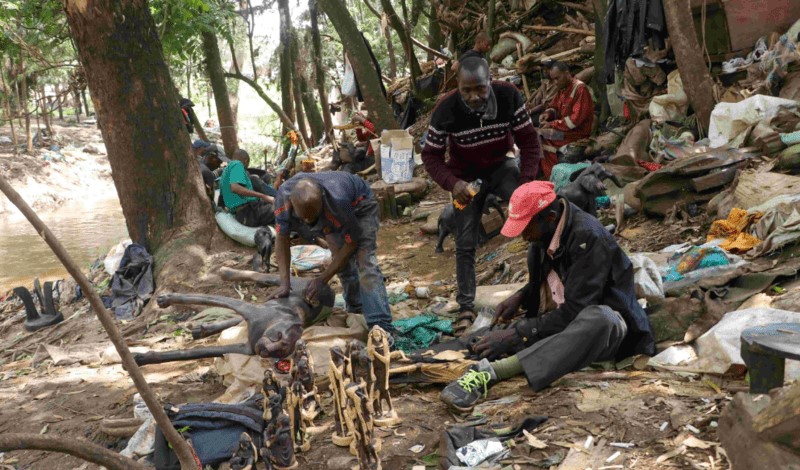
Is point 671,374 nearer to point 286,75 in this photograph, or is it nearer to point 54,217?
point 286,75

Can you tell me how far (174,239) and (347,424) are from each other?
13.5ft

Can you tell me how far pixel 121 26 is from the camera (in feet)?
20.6

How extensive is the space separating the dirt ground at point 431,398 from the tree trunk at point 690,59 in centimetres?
157

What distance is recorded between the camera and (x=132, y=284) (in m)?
6.33

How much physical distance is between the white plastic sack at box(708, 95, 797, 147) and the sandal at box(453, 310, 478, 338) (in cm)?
310

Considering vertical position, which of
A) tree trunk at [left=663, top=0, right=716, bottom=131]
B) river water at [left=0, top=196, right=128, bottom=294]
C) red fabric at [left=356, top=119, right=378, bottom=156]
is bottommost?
river water at [left=0, top=196, right=128, bottom=294]

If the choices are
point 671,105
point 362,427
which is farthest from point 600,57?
point 362,427

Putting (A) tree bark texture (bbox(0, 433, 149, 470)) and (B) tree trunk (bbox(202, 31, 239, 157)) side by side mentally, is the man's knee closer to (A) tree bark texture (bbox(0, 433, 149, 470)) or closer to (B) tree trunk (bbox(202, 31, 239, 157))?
(A) tree bark texture (bbox(0, 433, 149, 470))

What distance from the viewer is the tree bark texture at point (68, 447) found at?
1.58 m

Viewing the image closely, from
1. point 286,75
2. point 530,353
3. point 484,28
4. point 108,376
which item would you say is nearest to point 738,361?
point 530,353

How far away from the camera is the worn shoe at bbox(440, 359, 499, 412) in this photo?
3.33 meters

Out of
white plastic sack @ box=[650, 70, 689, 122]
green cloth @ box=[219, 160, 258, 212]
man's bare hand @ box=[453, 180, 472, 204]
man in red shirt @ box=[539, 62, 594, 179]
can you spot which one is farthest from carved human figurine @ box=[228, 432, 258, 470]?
white plastic sack @ box=[650, 70, 689, 122]

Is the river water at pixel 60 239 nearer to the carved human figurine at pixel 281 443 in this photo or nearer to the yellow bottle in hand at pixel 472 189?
the yellow bottle in hand at pixel 472 189

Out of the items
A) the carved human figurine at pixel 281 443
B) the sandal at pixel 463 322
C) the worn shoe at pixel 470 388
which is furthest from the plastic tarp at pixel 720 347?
the carved human figurine at pixel 281 443
